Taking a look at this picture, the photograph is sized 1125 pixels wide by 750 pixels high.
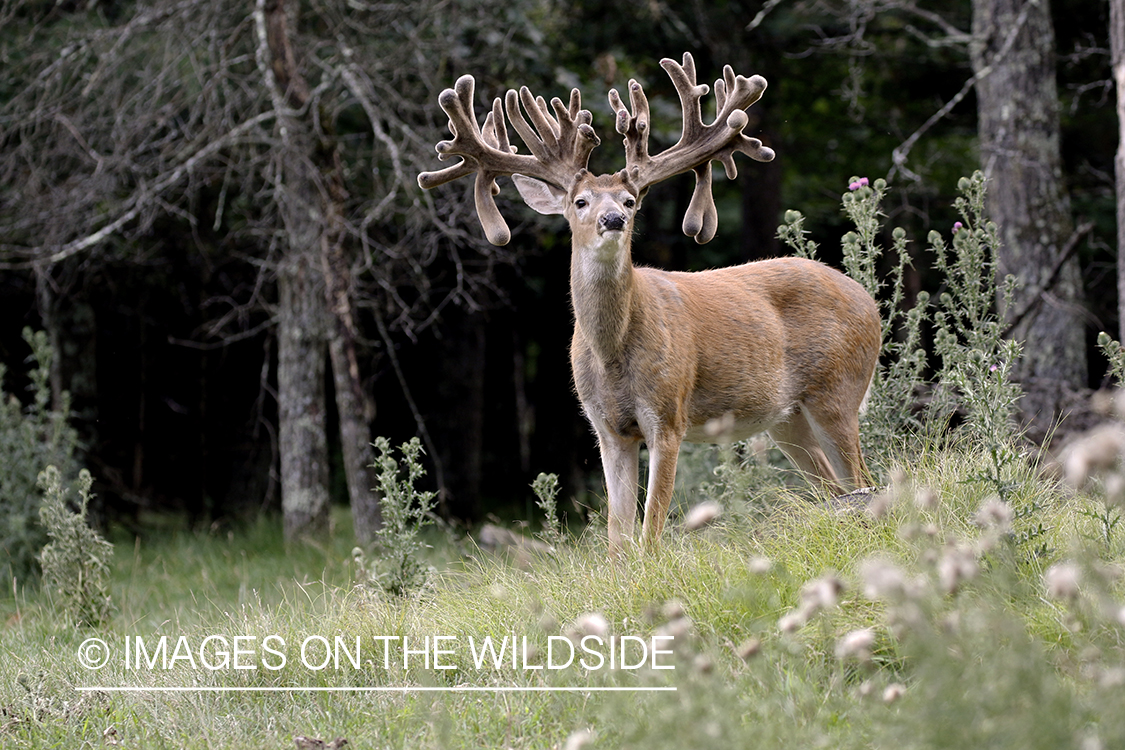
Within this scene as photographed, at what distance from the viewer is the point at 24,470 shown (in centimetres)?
827

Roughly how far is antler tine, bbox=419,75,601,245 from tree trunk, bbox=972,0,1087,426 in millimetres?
4345

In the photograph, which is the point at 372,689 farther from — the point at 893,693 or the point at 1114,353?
the point at 1114,353

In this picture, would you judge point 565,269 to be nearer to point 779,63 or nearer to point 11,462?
point 779,63

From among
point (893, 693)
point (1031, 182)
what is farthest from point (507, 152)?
point (1031, 182)

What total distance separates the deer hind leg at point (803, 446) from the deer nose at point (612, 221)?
154cm

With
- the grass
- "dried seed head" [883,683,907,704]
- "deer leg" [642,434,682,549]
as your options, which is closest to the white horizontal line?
the grass

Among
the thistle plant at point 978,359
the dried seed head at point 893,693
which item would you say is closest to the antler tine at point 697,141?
the thistle plant at point 978,359

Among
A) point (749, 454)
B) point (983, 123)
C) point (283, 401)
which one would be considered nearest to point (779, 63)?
point (983, 123)

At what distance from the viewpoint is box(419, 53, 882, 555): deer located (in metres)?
4.98

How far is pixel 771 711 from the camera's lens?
2.99 m

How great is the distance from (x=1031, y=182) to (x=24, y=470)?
7625 mm

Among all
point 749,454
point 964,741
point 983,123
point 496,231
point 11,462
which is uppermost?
point 983,123

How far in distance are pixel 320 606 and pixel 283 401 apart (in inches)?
152

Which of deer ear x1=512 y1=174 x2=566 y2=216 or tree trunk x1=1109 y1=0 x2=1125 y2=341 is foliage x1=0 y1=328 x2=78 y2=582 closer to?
deer ear x1=512 y1=174 x2=566 y2=216
